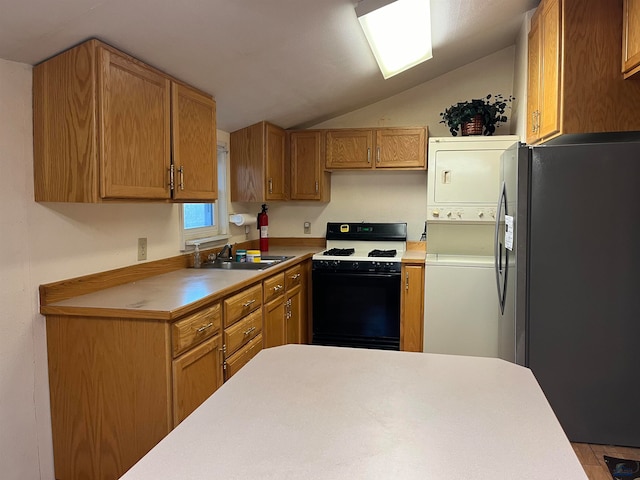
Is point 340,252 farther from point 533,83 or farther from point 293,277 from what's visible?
point 533,83

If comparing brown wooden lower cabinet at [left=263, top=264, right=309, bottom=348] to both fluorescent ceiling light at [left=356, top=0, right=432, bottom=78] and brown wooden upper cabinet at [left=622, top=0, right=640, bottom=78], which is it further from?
brown wooden upper cabinet at [left=622, top=0, right=640, bottom=78]

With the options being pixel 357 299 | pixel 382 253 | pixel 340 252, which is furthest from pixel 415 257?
pixel 340 252

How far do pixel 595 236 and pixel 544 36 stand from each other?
1.27 meters

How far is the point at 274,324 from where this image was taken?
3.31 meters

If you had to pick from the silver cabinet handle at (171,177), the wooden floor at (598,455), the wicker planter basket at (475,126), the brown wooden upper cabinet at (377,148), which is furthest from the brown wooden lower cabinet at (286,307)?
the wooden floor at (598,455)

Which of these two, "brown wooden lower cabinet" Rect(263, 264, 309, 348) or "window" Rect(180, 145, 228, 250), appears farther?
"window" Rect(180, 145, 228, 250)

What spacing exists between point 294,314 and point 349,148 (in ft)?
4.99

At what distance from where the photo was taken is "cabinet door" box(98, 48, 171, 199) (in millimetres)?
2016

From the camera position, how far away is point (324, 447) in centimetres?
90

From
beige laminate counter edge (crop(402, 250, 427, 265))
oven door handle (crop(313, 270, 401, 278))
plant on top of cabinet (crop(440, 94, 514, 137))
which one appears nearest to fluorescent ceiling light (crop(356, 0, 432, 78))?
plant on top of cabinet (crop(440, 94, 514, 137))

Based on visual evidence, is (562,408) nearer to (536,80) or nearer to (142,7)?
(536,80)

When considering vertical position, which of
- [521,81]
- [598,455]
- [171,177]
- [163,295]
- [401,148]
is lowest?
[598,455]

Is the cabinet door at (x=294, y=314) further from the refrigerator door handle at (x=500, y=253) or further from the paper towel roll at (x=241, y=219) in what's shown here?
the refrigerator door handle at (x=500, y=253)

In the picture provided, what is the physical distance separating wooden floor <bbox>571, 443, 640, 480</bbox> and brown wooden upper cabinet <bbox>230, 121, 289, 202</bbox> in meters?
2.73
